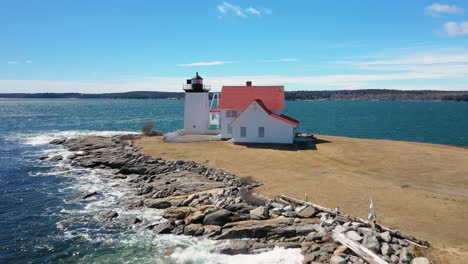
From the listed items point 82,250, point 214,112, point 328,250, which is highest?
point 214,112

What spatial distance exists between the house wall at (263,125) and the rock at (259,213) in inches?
763

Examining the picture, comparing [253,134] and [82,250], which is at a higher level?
[253,134]

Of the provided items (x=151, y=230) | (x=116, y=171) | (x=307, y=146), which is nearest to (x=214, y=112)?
(x=307, y=146)

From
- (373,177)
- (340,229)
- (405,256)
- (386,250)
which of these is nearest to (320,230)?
(340,229)

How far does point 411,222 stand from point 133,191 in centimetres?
1689

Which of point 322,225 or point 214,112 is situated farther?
point 214,112

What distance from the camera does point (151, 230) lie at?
62.0ft

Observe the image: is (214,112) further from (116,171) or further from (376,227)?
(376,227)

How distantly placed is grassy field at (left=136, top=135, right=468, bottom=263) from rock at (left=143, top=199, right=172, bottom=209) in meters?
5.41

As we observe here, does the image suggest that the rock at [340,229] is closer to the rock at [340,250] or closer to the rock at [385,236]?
the rock at [340,250]

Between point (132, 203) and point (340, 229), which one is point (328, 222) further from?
point (132, 203)

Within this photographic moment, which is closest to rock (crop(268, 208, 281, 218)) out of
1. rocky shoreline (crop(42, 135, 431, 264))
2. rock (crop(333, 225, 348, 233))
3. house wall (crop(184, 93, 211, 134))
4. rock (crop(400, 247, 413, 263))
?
rocky shoreline (crop(42, 135, 431, 264))

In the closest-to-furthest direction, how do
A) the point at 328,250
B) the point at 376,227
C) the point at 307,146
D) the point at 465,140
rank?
the point at 328,250 < the point at 376,227 < the point at 307,146 < the point at 465,140

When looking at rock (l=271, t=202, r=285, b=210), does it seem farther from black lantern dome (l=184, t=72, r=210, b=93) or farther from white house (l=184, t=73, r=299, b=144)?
black lantern dome (l=184, t=72, r=210, b=93)
